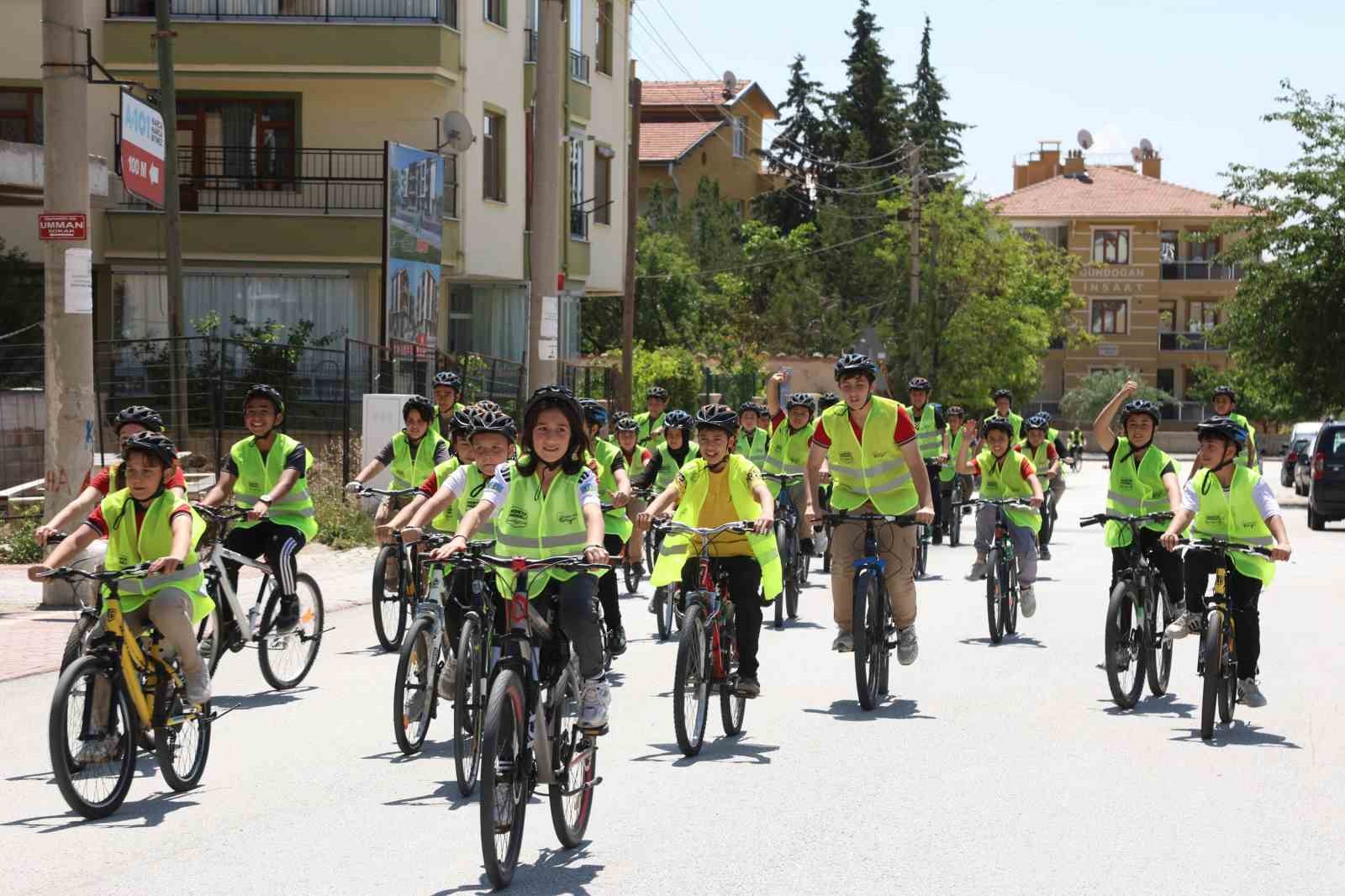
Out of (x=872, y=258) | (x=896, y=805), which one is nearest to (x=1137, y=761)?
(x=896, y=805)

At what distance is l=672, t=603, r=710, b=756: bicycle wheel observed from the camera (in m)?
9.27

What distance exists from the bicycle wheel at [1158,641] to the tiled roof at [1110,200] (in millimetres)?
78494

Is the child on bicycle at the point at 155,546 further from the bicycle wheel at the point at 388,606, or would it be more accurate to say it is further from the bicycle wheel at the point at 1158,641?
the bicycle wheel at the point at 1158,641

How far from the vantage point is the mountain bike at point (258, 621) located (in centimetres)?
1083

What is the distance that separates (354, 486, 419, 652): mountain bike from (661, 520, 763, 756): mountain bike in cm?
309

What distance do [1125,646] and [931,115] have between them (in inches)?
2898

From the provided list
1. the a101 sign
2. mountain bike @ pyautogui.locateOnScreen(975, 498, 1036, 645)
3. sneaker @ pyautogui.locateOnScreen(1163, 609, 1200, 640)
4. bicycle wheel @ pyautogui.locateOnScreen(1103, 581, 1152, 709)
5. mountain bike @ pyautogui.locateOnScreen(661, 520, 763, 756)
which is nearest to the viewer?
mountain bike @ pyautogui.locateOnScreen(661, 520, 763, 756)

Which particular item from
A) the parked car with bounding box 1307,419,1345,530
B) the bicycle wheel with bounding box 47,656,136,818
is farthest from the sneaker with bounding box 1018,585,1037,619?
the parked car with bounding box 1307,419,1345,530

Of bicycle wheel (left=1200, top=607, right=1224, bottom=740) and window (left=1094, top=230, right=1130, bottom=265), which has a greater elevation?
window (left=1094, top=230, right=1130, bottom=265)

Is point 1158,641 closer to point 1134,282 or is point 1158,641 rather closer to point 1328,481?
point 1328,481

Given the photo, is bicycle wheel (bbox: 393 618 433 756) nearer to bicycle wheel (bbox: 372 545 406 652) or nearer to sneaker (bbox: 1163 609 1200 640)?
bicycle wheel (bbox: 372 545 406 652)

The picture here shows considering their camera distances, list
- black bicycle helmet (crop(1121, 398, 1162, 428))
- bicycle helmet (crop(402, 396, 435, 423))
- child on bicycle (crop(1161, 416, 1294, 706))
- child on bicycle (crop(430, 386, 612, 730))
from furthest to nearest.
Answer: bicycle helmet (crop(402, 396, 435, 423)) → black bicycle helmet (crop(1121, 398, 1162, 428)) → child on bicycle (crop(1161, 416, 1294, 706)) → child on bicycle (crop(430, 386, 612, 730))

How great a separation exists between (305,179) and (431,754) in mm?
23378

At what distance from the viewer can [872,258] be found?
6912cm
